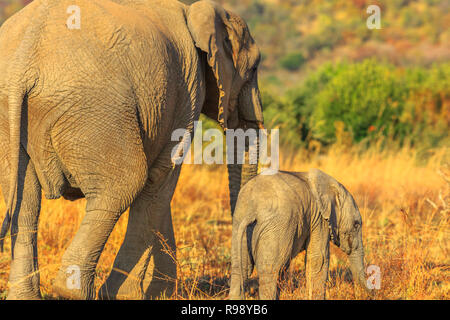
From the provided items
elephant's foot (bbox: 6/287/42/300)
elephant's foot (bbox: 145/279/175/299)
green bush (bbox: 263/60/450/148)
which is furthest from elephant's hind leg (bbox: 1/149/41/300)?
green bush (bbox: 263/60/450/148)

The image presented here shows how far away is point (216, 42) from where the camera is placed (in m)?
4.50

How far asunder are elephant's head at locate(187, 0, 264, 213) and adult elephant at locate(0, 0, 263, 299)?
0.06 feet

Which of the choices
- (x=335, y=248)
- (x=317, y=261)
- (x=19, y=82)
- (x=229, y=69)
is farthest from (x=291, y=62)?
(x=19, y=82)

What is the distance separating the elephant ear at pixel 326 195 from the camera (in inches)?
162

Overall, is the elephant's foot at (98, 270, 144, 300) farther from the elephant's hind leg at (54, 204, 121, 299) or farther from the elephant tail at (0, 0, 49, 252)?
the elephant tail at (0, 0, 49, 252)

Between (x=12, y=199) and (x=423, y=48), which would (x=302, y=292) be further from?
(x=423, y=48)

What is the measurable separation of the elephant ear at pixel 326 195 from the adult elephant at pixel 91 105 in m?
0.85

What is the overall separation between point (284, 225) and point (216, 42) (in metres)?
1.38

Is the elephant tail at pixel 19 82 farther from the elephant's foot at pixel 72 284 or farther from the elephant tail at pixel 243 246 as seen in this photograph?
the elephant tail at pixel 243 246

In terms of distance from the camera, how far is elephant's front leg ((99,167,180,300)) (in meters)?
4.64

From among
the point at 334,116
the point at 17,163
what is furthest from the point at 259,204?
the point at 334,116

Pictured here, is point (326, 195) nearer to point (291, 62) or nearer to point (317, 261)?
point (317, 261)

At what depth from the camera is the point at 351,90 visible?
548 inches

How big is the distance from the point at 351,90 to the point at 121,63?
420 inches
